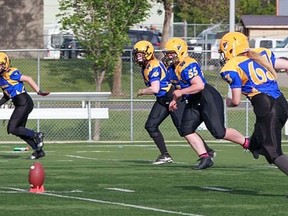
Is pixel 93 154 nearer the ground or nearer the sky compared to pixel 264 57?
nearer the ground

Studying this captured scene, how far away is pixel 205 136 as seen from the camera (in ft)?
84.8

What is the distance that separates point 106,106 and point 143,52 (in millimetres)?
11196

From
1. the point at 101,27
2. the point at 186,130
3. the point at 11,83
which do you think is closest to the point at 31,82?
the point at 11,83

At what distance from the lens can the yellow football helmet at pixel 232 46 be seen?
11586 mm

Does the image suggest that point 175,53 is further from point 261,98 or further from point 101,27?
point 101,27

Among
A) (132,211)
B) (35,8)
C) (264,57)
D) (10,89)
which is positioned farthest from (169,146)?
(35,8)

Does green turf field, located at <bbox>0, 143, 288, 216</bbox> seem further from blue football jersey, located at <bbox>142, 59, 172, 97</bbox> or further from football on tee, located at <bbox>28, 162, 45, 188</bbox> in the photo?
blue football jersey, located at <bbox>142, 59, 172, 97</bbox>

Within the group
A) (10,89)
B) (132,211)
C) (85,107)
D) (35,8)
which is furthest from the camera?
(35,8)

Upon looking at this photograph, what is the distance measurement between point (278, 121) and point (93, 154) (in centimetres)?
905

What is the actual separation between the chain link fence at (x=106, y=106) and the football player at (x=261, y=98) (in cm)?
1328

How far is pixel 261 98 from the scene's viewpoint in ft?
36.1

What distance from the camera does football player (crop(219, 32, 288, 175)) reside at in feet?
35.6

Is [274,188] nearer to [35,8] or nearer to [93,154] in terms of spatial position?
[93,154]

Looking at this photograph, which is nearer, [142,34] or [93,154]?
[93,154]
